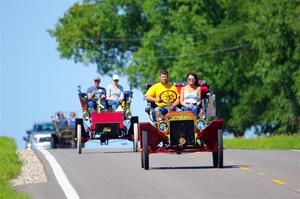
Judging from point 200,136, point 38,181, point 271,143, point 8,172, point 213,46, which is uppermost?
point 213,46

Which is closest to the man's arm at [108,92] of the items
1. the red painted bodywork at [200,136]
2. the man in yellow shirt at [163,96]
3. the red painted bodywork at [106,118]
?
the red painted bodywork at [106,118]

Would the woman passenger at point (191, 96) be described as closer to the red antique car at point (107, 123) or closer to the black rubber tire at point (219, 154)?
the black rubber tire at point (219, 154)

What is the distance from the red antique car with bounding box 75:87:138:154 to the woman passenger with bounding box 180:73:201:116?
8052 mm

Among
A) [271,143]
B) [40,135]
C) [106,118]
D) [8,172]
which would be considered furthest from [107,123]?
[40,135]

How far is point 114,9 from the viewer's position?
8250 cm

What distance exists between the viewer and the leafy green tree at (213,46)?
195 feet

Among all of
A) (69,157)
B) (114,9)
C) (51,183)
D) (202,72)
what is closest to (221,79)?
(202,72)

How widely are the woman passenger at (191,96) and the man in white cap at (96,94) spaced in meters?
8.42

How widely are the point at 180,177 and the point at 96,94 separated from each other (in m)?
12.4

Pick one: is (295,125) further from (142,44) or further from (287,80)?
(142,44)

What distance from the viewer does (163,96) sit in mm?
24953

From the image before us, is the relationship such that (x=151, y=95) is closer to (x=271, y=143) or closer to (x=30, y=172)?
(x=30, y=172)

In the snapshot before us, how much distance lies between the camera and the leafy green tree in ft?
195

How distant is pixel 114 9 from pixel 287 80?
23.1m
